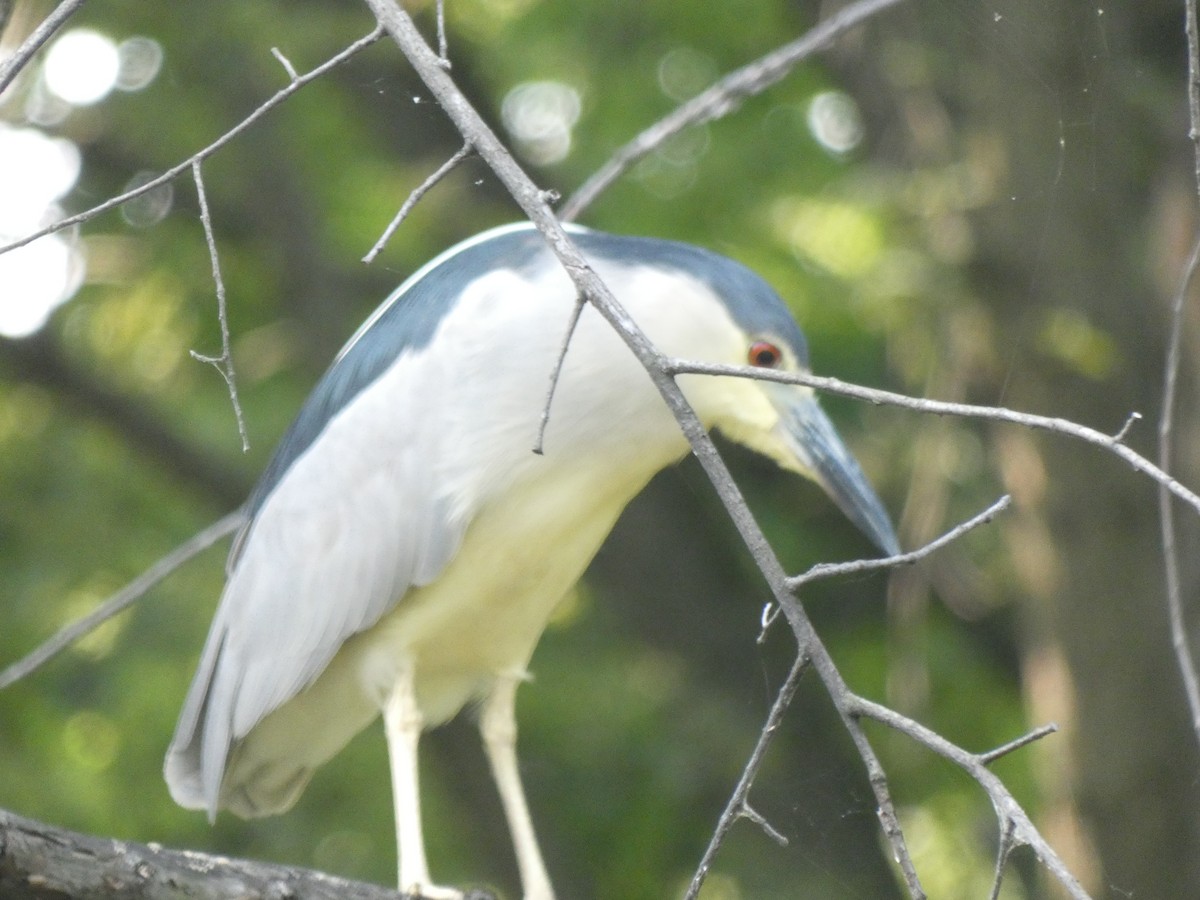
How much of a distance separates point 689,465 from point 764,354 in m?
2.42

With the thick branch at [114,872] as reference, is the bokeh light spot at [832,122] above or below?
above

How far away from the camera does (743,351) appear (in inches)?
104

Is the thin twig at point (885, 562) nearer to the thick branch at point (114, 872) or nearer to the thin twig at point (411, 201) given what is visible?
the thin twig at point (411, 201)

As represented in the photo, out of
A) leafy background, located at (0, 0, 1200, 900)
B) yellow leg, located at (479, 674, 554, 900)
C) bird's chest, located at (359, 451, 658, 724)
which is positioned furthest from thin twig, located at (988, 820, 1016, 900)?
leafy background, located at (0, 0, 1200, 900)

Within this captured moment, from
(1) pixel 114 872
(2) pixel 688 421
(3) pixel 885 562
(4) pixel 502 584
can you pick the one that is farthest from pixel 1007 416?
(4) pixel 502 584

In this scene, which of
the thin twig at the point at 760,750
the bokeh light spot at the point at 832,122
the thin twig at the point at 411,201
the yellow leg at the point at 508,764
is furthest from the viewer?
the bokeh light spot at the point at 832,122

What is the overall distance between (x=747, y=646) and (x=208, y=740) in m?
2.44

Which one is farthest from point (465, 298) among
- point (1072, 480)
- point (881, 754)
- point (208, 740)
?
point (881, 754)

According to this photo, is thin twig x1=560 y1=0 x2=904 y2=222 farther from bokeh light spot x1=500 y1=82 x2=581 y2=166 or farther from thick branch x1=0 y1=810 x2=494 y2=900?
bokeh light spot x1=500 y1=82 x2=581 y2=166

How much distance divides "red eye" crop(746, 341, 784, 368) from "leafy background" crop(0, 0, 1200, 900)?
1401 millimetres

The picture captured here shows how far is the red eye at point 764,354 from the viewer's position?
103 inches

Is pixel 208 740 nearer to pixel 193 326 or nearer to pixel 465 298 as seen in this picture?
pixel 465 298

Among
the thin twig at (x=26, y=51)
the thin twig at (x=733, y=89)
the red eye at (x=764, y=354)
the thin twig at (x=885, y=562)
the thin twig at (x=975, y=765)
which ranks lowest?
the thin twig at (x=975, y=765)

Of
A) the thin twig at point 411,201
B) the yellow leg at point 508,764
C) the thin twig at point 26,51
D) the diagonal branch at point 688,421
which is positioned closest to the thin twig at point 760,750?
the diagonal branch at point 688,421
